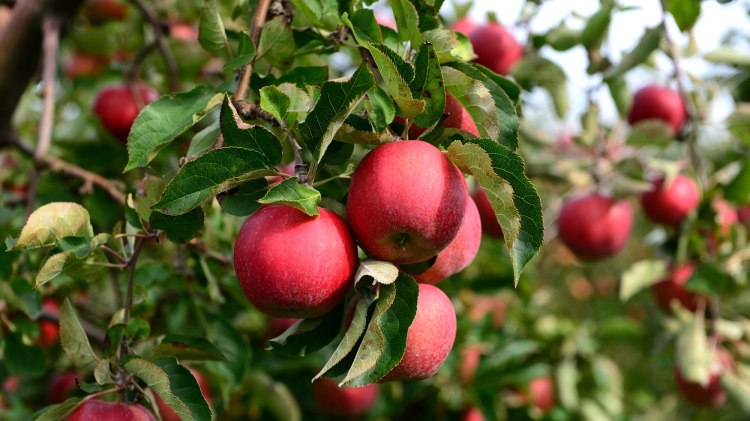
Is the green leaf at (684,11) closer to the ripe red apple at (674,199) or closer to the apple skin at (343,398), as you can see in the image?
the ripe red apple at (674,199)

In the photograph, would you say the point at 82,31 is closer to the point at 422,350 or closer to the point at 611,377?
the point at 422,350

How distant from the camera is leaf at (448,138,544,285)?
77cm

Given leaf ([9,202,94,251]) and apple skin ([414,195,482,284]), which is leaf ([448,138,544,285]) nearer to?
apple skin ([414,195,482,284])

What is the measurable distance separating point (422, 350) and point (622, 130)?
1675mm

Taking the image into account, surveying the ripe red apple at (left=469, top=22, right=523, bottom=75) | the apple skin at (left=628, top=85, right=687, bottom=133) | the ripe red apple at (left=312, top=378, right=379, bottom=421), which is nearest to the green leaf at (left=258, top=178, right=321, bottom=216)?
the ripe red apple at (left=469, top=22, right=523, bottom=75)

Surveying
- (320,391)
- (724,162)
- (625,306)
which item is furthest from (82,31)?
(625,306)

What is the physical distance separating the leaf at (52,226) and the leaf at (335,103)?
0.35m

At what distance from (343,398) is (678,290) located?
1012 millimetres

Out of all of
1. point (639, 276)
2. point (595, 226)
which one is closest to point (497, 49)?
point (595, 226)

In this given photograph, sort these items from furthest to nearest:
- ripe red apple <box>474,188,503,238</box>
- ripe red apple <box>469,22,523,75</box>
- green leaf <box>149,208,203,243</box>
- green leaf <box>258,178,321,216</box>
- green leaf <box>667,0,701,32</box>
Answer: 1. ripe red apple <box>474,188,503,238</box>
2. ripe red apple <box>469,22,523,75</box>
3. green leaf <box>667,0,701,32</box>
4. green leaf <box>149,208,203,243</box>
5. green leaf <box>258,178,321,216</box>

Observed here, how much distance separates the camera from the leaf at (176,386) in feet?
2.63

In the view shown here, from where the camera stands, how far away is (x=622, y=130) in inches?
90.4

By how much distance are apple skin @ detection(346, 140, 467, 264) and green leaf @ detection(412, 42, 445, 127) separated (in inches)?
2.0

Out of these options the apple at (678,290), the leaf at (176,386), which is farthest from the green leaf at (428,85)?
the apple at (678,290)
